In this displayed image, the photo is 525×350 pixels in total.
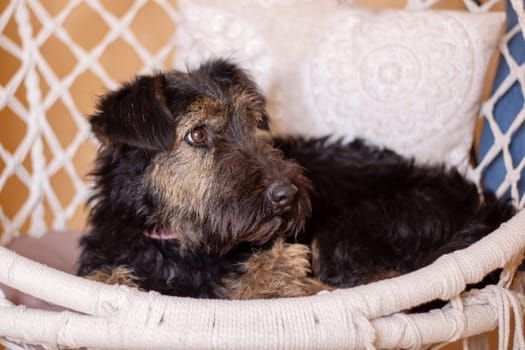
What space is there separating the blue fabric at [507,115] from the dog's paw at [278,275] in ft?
3.76

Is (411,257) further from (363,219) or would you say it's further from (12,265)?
Result: (12,265)

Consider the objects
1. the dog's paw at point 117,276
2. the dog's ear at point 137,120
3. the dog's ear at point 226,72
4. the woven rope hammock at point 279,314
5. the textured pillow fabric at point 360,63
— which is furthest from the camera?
the textured pillow fabric at point 360,63

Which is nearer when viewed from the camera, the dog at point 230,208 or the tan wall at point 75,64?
the dog at point 230,208

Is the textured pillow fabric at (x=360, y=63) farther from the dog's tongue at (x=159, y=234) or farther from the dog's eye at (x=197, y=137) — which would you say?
the dog's tongue at (x=159, y=234)

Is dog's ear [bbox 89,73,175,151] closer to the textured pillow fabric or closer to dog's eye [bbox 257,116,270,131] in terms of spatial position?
dog's eye [bbox 257,116,270,131]

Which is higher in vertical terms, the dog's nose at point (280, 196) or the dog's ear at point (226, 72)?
the dog's ear at point (226, 72)

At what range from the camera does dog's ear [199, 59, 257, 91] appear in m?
2.48

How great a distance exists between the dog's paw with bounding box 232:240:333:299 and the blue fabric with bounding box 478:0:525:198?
1.15m

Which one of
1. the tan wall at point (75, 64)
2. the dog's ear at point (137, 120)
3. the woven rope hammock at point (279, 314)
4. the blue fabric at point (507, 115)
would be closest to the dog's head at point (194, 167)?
the dog's ear at point (137, 120)

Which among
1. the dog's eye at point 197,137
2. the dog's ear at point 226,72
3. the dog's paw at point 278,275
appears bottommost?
the dog's paw at point 278,275

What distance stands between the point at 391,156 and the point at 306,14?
0.82 metres

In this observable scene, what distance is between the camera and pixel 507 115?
2.86m

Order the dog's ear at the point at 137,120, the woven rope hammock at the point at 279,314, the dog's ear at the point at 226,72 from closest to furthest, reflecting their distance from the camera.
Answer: the woven rope hammock at the point at 279,314 < the dog's ear at the point at 137,120 < the dog's ear at the point at 226,72

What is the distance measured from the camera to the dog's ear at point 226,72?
2.48 meters
